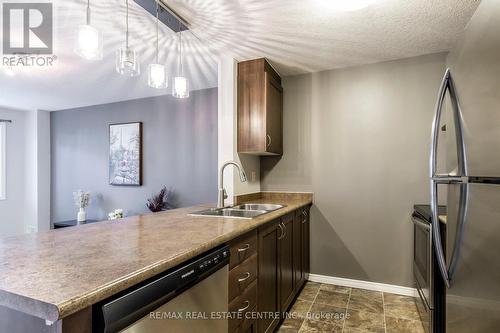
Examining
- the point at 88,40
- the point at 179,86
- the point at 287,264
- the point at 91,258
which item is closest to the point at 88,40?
the point at 88,40

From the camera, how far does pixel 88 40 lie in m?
1.36

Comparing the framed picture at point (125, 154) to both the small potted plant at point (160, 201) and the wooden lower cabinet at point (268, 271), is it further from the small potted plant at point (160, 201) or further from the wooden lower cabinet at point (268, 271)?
the wooden lower cabinet at point (268, 271)

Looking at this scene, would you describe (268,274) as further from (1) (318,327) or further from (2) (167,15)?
(2) (167,15)

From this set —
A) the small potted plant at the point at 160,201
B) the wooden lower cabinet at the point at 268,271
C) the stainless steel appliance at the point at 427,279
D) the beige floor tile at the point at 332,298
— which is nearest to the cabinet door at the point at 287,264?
the wooden lower cabinet at the point at 268,271

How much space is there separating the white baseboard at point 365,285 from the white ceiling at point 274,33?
2248mm

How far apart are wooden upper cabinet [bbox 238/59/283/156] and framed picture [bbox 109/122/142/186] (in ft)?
6.90

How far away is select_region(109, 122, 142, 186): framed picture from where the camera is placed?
13.4 ft

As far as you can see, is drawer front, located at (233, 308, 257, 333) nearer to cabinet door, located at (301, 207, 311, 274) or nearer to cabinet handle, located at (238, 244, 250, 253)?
cabinet handle, located at (238, 244, 250, 253)

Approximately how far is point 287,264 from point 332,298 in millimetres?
721

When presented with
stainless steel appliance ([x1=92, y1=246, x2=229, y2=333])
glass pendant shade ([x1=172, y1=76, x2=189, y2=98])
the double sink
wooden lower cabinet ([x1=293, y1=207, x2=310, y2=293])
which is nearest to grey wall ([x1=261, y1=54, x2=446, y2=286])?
wooden lower cabinet ([x1=293, y1=207, x2=310, y2=293])

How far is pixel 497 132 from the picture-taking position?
75 cm

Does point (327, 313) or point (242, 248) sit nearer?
point (242, 248)

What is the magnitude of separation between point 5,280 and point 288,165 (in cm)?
263

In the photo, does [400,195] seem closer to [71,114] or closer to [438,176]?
[438,176]
